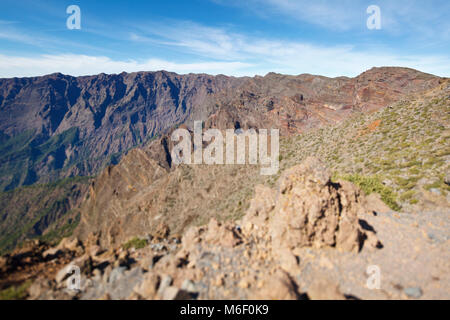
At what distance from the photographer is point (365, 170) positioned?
2112 centimetres

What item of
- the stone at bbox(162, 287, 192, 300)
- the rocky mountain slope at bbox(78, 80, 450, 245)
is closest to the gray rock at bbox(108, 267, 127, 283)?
the stone at bbox(162, 287, 192, 300)

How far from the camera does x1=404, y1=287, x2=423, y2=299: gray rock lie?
26.6 feet

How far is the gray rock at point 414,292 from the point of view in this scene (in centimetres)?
810

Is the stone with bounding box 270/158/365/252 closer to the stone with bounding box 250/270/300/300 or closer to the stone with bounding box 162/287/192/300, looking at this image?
the stone with bounding box 250/270/300/300

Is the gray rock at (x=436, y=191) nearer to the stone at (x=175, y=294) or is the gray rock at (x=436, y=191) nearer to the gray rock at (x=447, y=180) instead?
the gray rock at (x=447, y=180)

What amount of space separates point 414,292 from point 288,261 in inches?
186

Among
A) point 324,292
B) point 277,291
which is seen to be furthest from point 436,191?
point 277,291

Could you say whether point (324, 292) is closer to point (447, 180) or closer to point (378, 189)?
point (378, 189)

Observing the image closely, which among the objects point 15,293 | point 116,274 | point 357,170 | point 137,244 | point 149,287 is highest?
point 357,170

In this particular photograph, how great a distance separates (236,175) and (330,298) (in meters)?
21.4

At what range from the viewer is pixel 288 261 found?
31.1 ft

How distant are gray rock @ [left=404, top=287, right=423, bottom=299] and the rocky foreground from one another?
31mm

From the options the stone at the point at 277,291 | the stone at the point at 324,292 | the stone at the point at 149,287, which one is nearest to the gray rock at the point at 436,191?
the stone at the point at 324,292
